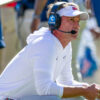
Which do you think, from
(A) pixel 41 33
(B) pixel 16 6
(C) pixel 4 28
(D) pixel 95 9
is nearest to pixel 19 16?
(B) pixel 16 6

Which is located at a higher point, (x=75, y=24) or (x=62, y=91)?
(x=75, y=24)

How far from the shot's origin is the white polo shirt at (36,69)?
315 cm

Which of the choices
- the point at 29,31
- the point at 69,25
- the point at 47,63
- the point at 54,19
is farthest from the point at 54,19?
the point at 29,31

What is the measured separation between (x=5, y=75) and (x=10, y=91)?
0.13m

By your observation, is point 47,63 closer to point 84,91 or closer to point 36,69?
point 36,69

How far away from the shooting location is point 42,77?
3.14 meters

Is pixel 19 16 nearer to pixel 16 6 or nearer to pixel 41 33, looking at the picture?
pixel 16 6

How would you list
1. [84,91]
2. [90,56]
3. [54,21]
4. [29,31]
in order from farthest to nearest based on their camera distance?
[90,56] < [29,31] < [54,21] < [84,91]

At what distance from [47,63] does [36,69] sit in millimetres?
89

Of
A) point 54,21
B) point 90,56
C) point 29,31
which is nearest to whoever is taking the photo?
point 54,21

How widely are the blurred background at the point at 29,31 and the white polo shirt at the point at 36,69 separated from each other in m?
1.31

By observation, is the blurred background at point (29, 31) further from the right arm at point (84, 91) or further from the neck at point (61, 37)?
the right arm at point (84, 91)

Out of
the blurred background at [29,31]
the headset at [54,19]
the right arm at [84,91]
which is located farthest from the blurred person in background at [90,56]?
the right arm at [84,91]

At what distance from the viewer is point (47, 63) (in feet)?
10.4
